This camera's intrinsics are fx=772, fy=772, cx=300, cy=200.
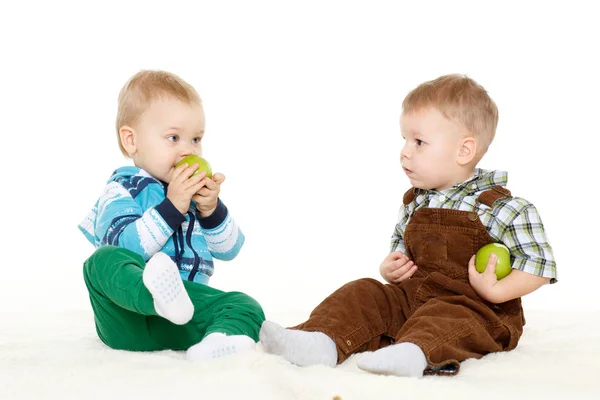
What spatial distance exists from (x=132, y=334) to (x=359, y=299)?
2.07 ft

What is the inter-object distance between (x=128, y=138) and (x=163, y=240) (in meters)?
0.38

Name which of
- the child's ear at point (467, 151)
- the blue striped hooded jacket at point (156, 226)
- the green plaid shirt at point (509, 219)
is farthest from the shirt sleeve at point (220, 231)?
the child's ear at point (467, 151)

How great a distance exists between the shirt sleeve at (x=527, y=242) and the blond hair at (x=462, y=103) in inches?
9.3

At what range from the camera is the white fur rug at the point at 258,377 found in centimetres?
153

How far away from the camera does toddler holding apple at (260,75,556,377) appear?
76.7 inches

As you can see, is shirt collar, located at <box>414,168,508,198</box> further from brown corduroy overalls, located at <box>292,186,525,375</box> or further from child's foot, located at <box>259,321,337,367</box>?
child's foot, located at <box>259,321,337,367</box>

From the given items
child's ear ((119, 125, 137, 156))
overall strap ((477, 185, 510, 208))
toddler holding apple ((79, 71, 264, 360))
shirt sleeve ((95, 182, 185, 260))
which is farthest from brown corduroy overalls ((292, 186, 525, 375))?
child's ear ((119, 125, 137, 156))

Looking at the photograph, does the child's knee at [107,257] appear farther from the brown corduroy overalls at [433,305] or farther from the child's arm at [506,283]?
the child's arm at [506,283]

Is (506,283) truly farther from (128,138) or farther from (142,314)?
(128,138)

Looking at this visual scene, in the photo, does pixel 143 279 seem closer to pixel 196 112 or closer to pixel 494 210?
pixel 196 112

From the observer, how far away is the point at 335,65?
4281 millimetres

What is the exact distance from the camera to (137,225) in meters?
2.15

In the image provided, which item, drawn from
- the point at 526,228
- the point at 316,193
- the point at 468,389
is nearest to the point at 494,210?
the point at 526,228

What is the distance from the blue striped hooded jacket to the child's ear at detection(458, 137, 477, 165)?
72cm
